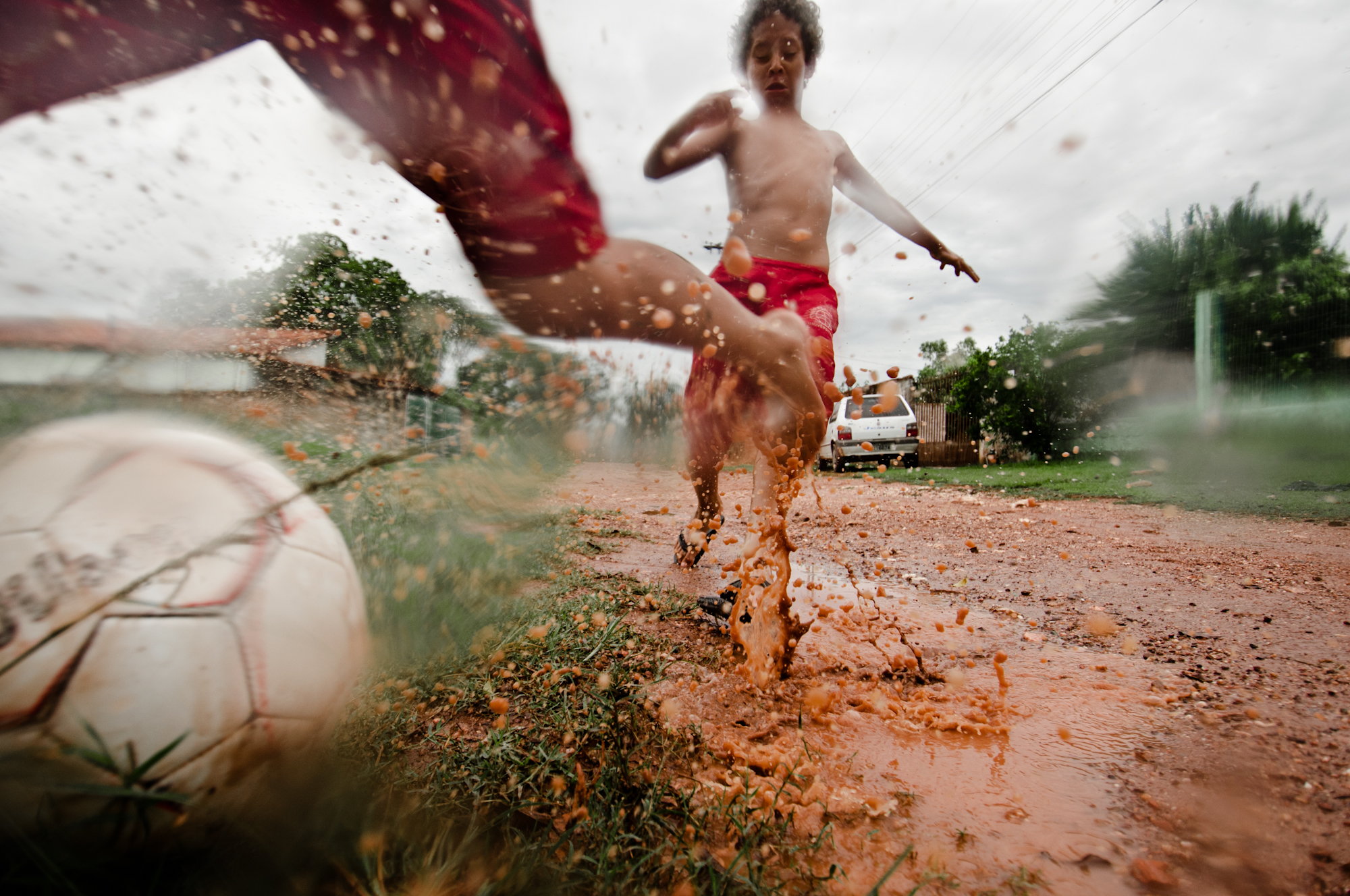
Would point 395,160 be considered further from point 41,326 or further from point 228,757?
point 228,757

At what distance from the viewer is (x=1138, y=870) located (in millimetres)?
1006

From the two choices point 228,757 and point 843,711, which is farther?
point 843,711

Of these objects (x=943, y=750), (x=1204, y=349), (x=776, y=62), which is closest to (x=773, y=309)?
(x=776, y=62)

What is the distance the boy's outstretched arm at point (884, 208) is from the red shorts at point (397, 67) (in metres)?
1.54

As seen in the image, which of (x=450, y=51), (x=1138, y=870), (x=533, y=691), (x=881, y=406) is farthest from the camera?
(x=881, y=406)

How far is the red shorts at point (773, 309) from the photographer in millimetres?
2256

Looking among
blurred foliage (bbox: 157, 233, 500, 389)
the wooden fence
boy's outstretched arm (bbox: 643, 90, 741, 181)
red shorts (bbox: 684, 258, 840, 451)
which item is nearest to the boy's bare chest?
boy's outstretched arm (bbox: 643, 90, 741, 181)

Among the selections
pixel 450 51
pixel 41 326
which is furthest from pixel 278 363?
pixel 450 51

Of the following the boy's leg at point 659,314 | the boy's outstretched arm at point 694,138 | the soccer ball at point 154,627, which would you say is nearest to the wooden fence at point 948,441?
the boy's outstretched arm at point 694,138

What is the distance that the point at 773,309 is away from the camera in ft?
7.50

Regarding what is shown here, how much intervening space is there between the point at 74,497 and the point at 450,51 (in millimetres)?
1156

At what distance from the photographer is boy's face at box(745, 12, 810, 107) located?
2.50 m

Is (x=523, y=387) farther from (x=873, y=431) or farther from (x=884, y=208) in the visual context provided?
(x=873, y=431)

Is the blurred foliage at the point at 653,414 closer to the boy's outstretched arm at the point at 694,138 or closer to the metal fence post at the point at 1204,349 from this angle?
the boy's outstretched arm at the point at 694,138
